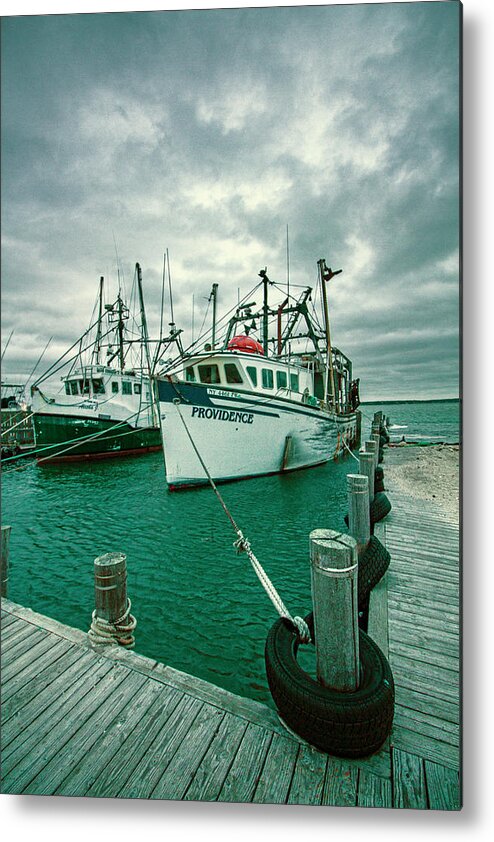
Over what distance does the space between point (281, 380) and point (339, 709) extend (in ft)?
28.9

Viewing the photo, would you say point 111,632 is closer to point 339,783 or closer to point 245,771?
point 245,771

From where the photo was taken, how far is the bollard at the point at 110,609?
87.0 inches

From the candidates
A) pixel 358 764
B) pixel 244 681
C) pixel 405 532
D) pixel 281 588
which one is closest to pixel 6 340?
pixel 358 764

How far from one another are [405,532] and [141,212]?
13.5ft

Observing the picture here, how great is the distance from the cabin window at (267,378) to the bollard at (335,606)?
8.00 m

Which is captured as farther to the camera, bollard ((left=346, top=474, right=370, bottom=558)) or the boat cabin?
the boat cabin

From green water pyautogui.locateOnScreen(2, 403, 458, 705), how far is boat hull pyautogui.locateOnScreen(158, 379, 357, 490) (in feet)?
1.66

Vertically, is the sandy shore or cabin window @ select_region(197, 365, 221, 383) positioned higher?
cabin window @ select_region(197, 365, 221, 383)

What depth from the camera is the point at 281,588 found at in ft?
12.9

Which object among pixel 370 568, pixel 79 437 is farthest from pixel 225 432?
pixel 79 437

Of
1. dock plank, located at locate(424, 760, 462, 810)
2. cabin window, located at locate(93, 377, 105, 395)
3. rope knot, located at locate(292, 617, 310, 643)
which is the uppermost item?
cabin window, located at locate(93, 377, 105, 395)

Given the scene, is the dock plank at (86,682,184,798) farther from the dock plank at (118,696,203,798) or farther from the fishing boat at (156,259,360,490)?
the fishing boat at (156,259,360,490)

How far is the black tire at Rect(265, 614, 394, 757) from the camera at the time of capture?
1.38 metres

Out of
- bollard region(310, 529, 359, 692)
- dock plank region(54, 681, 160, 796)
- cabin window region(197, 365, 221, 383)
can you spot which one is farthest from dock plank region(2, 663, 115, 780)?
cabin window region(197, 365, 221, 383)
